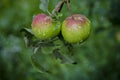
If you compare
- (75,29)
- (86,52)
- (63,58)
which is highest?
(75,29)

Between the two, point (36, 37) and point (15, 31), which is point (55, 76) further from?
point (36, 37)

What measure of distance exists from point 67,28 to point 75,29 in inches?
0.9

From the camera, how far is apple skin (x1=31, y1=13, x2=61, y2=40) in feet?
4.52

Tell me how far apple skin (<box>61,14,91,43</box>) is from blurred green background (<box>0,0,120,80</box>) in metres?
1.20

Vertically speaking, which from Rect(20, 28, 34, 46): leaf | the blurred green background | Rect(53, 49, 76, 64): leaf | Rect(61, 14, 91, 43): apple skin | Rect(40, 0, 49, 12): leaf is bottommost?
the blurred green background

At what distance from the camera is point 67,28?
4.49 feet

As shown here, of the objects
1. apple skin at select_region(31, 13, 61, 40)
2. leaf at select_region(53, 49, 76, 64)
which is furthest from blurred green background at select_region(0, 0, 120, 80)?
apple skin at select_region(31, 13, 61, 40)

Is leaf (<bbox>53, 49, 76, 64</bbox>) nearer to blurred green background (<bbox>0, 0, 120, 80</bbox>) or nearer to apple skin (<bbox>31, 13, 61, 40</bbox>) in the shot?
apple skin (<bbox>31, 13, 61, 40</bbox>)

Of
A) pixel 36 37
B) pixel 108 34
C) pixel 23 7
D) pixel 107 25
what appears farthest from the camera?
→ pixel 23 7

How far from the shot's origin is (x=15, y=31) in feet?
10.5

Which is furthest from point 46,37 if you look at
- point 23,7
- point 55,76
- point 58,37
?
point 23,7

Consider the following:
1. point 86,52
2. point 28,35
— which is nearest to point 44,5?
point 28,35

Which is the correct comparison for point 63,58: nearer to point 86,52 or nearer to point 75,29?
point 75,29

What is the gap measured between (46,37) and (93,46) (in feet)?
6.47
